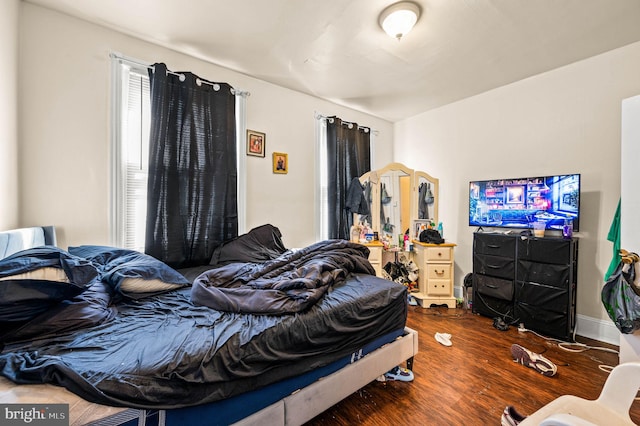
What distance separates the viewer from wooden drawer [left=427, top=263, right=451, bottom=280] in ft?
10.6

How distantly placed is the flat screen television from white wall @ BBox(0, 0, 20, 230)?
4.21m

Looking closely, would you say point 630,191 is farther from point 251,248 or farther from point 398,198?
point 251,248

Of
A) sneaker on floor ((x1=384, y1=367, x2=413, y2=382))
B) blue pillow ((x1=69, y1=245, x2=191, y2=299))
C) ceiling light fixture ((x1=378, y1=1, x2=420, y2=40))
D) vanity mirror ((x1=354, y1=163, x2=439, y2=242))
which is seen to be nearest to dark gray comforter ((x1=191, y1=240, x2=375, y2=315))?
blue pillow ((x1=69, y1=245, x2=191, y2=299))

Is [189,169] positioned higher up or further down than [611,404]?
higher up

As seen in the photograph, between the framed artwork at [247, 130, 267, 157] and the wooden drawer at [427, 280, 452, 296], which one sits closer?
the framed artwork at [247, 130, 267, 157]

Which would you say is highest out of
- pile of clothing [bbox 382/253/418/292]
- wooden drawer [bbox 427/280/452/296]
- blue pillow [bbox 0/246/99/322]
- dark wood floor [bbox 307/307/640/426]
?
→ blue pillow [bbox 0/246/99/322]

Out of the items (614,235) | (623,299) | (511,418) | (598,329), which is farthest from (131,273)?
(598,329)

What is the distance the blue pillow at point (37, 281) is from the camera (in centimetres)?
106

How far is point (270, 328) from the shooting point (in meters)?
1.22

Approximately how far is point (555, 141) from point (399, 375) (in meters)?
2.86

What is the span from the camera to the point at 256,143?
3.00 metres

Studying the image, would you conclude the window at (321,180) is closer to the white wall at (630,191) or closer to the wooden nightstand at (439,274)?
the wooden nightstand at (439,274)

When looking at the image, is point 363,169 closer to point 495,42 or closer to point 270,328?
point 495,42

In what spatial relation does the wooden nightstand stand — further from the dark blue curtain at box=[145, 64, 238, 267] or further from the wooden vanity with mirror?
the dark blue curtain at box=[145, 64, 238, 267]
